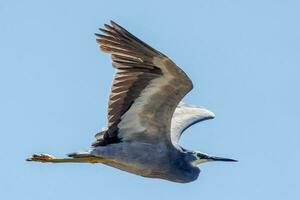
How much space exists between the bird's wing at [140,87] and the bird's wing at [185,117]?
1.06m

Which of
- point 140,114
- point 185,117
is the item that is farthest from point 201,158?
point 140,114

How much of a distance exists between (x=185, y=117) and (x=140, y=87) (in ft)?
9.24

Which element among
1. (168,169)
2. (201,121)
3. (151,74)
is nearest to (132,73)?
(151,74)

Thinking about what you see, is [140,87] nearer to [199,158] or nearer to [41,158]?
[199,158]

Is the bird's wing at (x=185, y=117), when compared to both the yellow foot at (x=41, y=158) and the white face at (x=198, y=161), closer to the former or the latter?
the white face at (x=198, y=161)

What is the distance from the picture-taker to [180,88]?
16312 millimetres

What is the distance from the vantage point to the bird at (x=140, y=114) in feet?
53.5

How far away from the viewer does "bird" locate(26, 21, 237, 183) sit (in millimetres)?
16312

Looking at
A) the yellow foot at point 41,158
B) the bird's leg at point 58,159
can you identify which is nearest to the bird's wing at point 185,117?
the bird's leg at point 58,159

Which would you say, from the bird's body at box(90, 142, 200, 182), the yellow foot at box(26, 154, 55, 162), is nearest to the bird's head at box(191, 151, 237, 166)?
the bird's body at box(90, 142, 200, 182)

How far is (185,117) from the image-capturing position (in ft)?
63.1

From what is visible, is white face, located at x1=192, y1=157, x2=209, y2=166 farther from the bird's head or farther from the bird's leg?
the bird's leg

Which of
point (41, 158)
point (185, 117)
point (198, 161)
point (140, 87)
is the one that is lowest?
point (41, 158)

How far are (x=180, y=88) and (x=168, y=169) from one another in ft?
4.86
